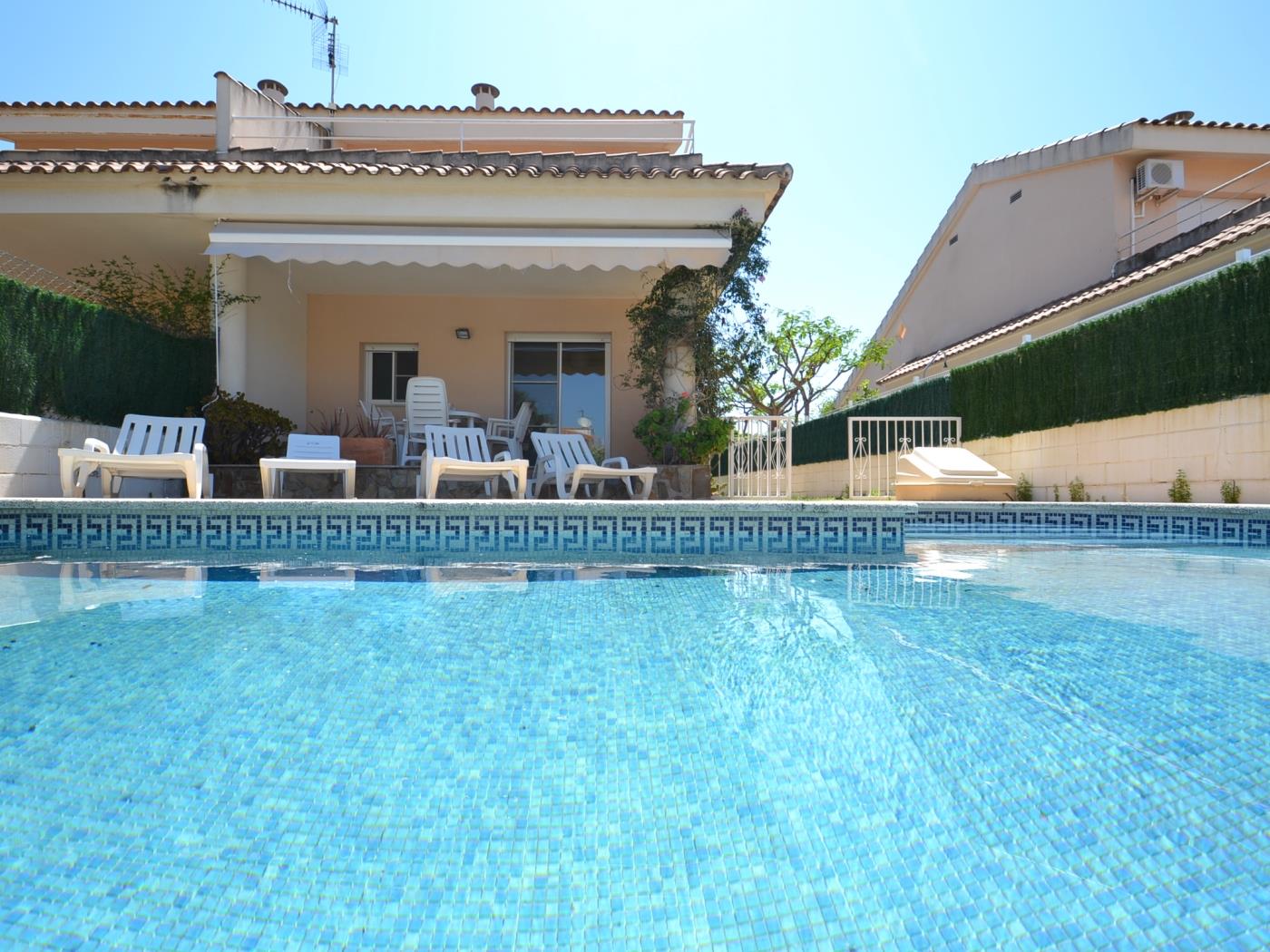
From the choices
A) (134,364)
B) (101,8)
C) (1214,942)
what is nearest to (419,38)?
(101,8)

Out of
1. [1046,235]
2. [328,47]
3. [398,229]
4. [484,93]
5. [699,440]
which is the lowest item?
[699,440]

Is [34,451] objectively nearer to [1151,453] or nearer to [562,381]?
[562,381]

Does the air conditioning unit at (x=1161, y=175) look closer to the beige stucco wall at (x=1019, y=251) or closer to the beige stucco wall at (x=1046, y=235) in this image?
the beige stucco wall at (x=1046, y=235)

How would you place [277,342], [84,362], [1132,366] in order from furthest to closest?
[277,342] → [1132,366] → [84,362]

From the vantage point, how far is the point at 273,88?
58.2ft

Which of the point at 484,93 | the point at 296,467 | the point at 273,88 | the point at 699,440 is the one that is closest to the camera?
the point at 296,467

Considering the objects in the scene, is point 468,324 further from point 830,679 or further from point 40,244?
point 830,679

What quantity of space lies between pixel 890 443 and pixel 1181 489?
321 inches

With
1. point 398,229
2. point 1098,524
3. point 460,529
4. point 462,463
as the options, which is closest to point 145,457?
point 462,463

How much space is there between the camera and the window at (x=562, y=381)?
1391 centimetres

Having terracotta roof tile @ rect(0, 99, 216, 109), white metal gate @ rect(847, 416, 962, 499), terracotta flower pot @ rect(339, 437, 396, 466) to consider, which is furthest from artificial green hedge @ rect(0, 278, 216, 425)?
white metal gate @ rect(847, 416, 962, 499)

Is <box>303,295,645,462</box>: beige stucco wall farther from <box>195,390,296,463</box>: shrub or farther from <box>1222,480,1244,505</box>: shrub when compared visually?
<box>1222,480,1244,505</box>: shrub

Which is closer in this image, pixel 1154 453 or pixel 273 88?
pixel 1154 453

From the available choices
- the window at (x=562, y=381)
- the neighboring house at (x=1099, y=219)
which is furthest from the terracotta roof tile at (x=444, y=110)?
the neighboring house at (x=1099, y=219)
